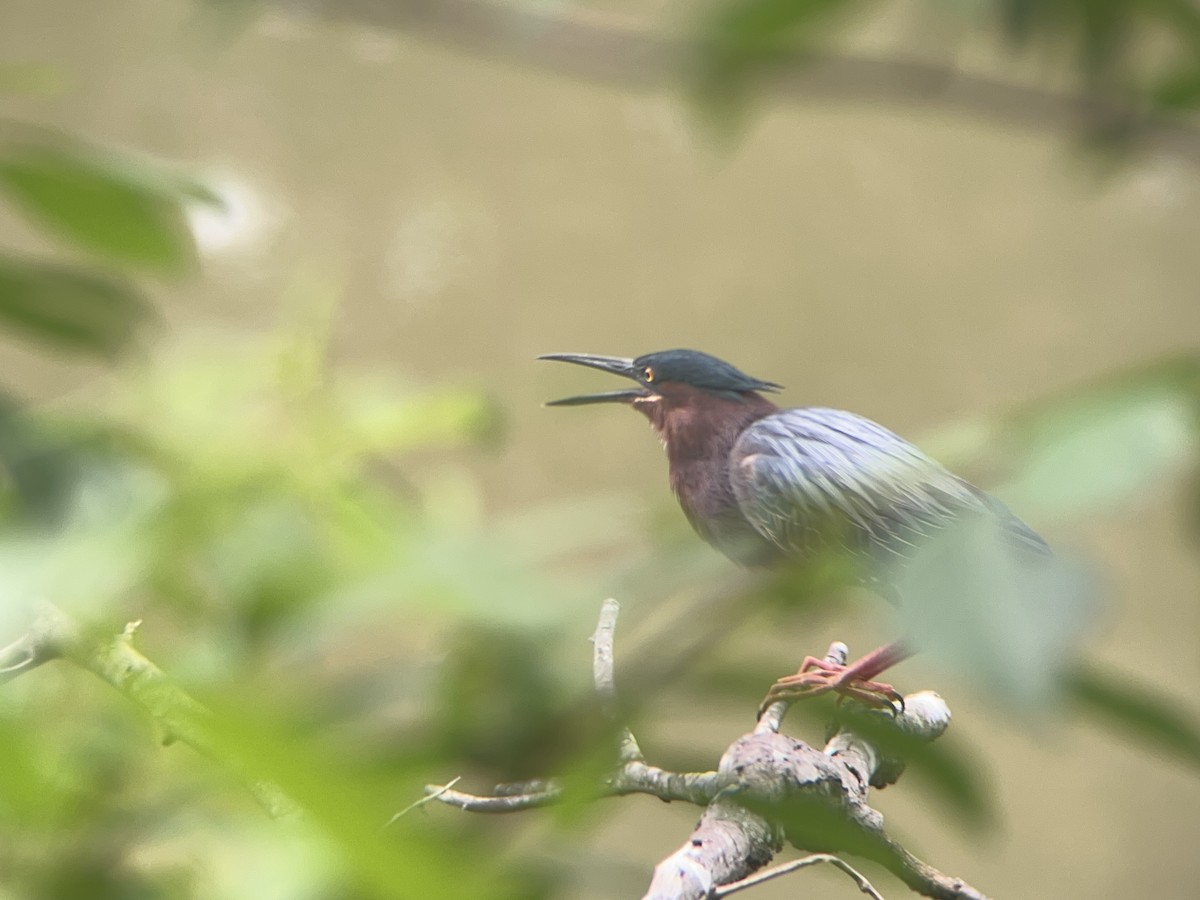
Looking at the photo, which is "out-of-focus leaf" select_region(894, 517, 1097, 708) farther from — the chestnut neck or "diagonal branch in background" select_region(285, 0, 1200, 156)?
the chestnut neck

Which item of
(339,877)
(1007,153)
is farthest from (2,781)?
(1007,153)

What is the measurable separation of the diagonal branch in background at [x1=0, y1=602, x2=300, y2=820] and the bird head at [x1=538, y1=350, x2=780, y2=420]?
1.07ft

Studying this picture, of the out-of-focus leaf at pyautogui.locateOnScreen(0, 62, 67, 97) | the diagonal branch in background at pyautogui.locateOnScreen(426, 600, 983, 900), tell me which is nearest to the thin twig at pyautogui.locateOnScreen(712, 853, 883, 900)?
the diagonal branch in background at pyautogui.locateOnScreen(426, 600, 983, 900)

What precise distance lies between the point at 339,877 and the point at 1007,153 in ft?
5.58

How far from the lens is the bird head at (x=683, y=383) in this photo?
1.95ft

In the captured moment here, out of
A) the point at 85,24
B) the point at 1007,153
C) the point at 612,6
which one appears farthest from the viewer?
the point at 85,24

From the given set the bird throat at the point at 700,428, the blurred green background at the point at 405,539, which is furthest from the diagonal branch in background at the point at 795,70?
the bird throat at the point at 700,428

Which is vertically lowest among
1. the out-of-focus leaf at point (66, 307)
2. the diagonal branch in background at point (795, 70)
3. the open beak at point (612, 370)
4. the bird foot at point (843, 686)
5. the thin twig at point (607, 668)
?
the bird foot at point (843, 686)

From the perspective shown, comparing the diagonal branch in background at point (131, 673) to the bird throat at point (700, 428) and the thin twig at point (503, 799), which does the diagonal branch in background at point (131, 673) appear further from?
the bird throat at point (700, 428)

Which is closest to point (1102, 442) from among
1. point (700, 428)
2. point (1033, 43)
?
point (1033, 43)

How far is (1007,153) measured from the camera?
1.71m

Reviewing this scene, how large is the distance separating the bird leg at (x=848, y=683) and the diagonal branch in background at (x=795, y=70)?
0.11 metres

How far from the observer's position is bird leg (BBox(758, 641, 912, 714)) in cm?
31

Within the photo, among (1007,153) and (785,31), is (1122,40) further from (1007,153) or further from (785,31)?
(1007,153)
